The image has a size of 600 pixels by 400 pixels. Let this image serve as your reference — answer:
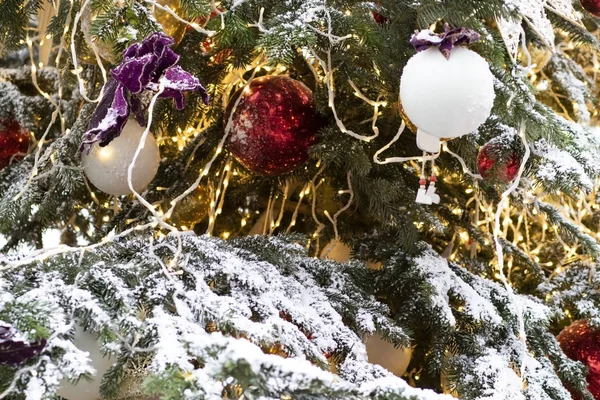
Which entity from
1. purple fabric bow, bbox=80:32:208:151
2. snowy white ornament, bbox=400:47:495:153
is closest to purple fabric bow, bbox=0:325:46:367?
purple fabric bow, bbox=80:32:208:151

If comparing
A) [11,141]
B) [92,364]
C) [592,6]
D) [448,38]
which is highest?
[592,6]

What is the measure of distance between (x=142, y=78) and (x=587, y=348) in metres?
0.68

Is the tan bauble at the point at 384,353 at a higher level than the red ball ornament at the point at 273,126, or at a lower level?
lower

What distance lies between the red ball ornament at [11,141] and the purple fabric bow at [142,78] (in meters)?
0.40

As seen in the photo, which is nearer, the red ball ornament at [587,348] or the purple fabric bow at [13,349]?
the purple fabric bow at [13,349]

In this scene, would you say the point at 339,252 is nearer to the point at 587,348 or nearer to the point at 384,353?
the point at 384,353

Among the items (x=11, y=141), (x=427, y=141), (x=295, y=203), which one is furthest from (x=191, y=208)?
(x=427, y=141)

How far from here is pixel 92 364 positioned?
0.59 metres

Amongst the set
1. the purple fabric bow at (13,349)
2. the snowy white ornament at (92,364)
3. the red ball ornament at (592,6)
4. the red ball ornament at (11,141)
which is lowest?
the snowy white ornament at (92,364)

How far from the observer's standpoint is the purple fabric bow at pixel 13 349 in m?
0.51

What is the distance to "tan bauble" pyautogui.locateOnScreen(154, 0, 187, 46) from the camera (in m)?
0.79

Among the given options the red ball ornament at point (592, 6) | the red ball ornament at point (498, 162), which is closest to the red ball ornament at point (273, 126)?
the red ball ornament at point (498, 162)

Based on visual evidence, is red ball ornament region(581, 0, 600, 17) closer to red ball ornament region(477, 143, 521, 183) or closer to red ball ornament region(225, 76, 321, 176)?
red ball ornament region(477, 143, 521, 183)

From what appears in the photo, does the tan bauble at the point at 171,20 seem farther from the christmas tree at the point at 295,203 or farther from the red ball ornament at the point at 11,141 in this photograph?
the red ball ornament at the point at 11,141
